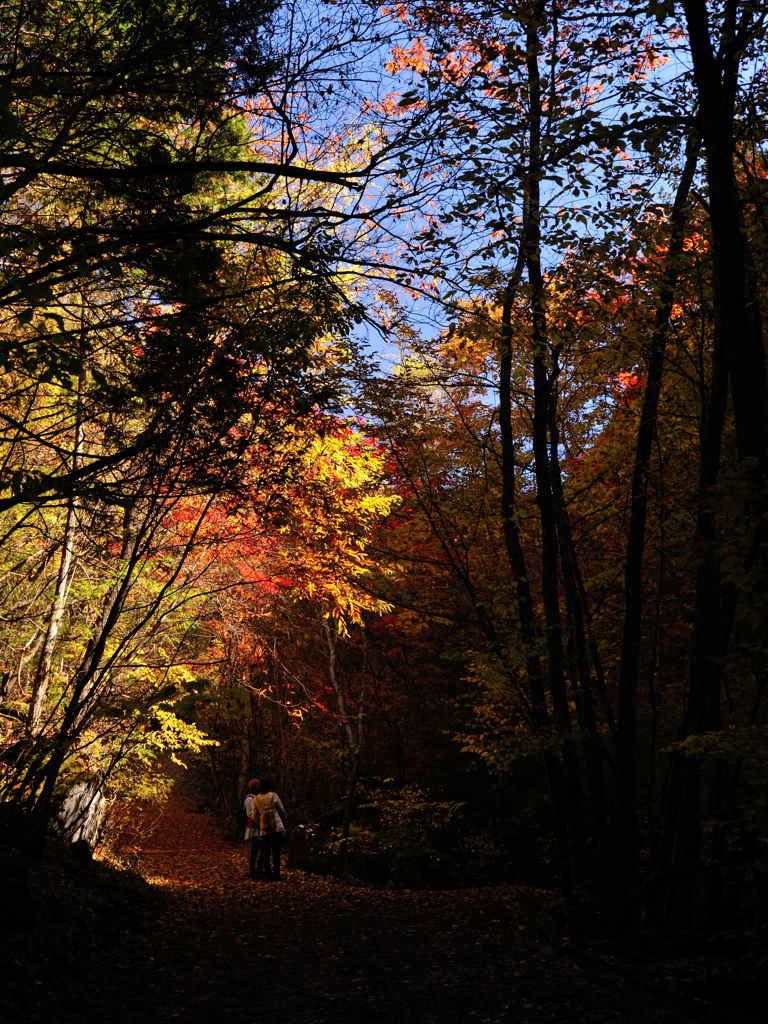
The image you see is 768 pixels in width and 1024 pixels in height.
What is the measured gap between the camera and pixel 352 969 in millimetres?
5816

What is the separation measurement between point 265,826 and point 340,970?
5038mm

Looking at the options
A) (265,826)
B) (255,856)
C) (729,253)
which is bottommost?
(255,856)

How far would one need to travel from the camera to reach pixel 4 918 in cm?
495

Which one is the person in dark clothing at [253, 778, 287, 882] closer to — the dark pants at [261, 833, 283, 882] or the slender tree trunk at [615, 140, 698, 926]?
the dark pants at [261, 833, 283, 882]

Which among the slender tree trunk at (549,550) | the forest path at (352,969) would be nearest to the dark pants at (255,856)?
the forest path at (352,969)

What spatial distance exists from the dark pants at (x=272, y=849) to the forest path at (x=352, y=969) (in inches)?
57.8

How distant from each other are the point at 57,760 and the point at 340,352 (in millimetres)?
5032

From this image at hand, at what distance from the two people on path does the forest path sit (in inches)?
53.1

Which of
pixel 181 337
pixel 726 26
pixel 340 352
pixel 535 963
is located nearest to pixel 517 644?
pixel 535 963

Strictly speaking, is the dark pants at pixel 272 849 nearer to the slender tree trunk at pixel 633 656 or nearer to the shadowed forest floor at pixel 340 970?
the shadowed forest floor at pixel 340 970

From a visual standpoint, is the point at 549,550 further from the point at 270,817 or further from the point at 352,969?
the point at 270,817

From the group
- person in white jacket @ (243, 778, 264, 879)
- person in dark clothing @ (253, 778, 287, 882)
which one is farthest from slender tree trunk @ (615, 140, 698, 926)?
person in white jacket @ (243, 778, 264, 879)

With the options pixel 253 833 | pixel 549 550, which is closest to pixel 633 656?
pixel 549 550

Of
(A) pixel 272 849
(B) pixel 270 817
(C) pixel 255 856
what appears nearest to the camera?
(B) pixel 270 817
